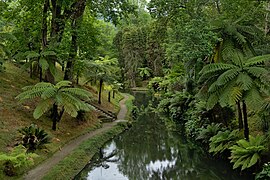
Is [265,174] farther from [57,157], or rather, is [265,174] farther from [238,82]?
[57,157]

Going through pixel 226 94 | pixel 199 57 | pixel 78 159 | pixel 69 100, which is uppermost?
pixel 199 57

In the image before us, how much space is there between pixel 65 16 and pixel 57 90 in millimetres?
3838

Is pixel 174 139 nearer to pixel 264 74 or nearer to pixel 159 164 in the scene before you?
pixel 159 164

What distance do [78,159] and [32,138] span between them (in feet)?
6.28

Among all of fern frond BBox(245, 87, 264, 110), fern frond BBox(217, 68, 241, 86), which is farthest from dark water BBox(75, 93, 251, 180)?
fern frond BBox(217, 68, 241, 86)

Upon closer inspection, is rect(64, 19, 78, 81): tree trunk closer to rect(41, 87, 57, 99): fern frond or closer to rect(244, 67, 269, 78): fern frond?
rect(41, 87, 57, 99): fern frond

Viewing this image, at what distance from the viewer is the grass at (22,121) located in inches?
415

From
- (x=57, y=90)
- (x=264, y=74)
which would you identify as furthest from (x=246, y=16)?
(x=57, y=90)

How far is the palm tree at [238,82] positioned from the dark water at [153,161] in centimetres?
233

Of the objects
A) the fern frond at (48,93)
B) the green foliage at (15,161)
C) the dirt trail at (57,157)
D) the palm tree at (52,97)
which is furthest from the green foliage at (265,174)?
the fern frond at (48,93)

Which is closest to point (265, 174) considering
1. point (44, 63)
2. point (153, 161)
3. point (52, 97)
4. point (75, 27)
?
point (153, 161)

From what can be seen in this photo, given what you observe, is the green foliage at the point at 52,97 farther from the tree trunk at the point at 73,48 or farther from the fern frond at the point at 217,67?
the fern frond at the point at 217,67

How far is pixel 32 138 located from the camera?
33.2 ft

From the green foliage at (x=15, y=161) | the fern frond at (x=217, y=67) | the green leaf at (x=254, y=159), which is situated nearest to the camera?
the green foliage at (x=15, y=161)
